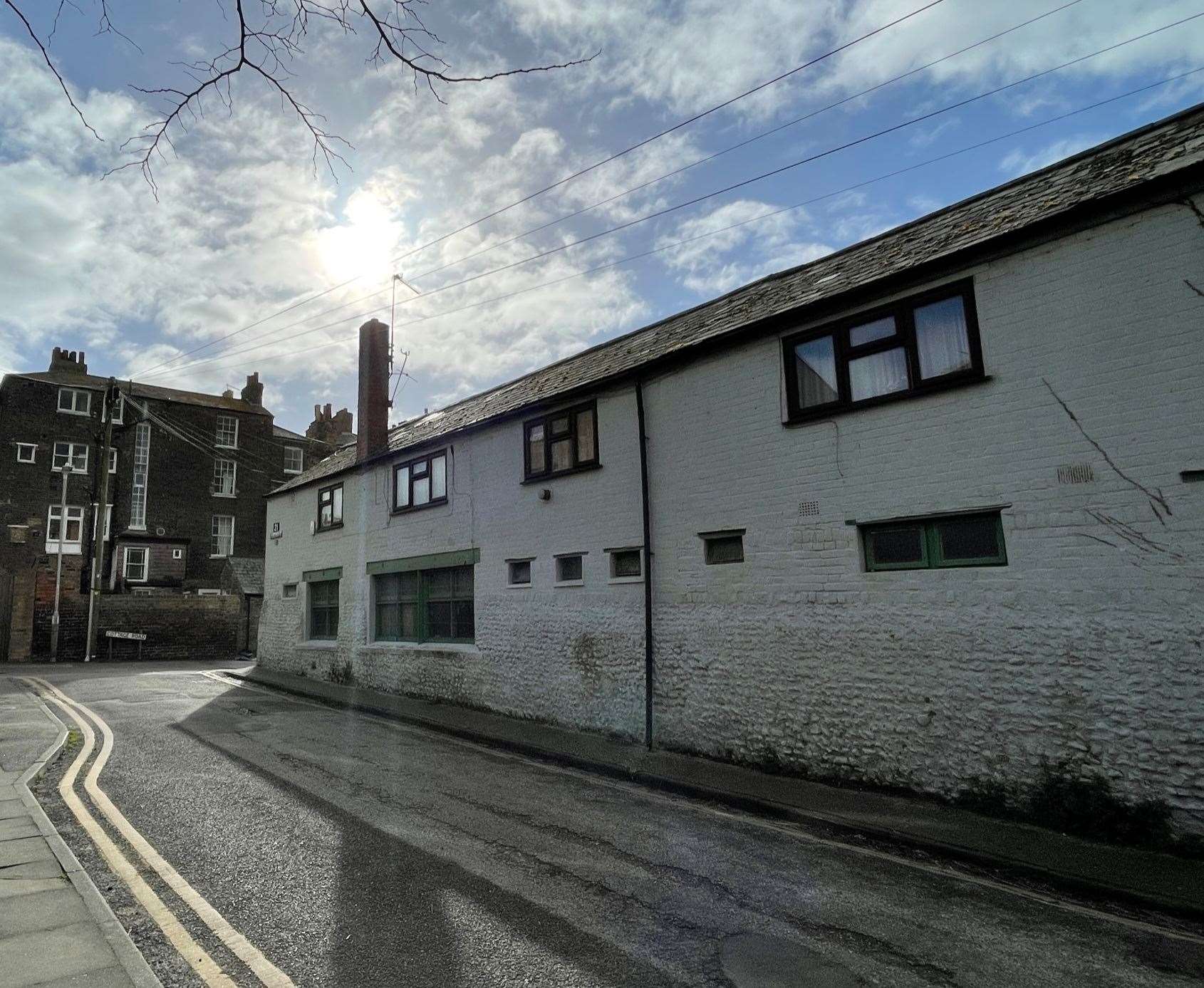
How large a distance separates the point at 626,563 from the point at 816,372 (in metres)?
4.45

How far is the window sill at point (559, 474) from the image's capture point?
41.6 ft

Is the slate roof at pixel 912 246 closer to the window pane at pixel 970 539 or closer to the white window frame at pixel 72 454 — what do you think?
the window pane at pixel 970 539

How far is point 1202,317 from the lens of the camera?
263 inches

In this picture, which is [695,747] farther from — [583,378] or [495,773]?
[583,378]

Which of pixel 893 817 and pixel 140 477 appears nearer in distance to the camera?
pixel 893 817

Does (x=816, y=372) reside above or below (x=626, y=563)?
above

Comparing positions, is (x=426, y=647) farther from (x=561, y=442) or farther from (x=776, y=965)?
(x=776, y=965)

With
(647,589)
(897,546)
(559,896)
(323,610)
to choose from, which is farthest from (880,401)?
(323,610)

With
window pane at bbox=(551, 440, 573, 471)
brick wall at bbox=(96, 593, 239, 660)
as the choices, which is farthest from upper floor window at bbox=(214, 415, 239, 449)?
window pane at bbox=(551, 440, 573, 471)

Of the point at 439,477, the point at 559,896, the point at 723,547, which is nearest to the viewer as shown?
the point at 559,896

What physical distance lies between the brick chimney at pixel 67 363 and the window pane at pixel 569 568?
42.4 meters

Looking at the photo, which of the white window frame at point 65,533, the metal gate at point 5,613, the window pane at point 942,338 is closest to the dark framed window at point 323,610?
the metal gate at point 5,613

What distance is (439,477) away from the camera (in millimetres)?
16688

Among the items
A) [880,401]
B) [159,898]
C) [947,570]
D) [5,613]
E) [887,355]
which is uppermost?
[887,355]
